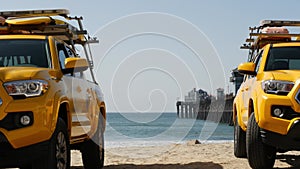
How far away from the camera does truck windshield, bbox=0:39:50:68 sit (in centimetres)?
692

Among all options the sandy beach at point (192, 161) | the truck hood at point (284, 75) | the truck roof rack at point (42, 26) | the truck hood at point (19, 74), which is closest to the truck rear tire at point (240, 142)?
the sandy beach at point (192, 161)

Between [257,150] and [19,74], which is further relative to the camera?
[257,150]

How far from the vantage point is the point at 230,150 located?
12195mm

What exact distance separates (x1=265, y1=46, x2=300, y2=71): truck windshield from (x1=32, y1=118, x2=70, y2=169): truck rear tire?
3.34 metres

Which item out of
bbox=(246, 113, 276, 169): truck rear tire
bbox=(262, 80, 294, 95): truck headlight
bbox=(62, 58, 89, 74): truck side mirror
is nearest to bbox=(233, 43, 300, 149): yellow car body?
bbox=(262, 80, 294, 95): truck headlight

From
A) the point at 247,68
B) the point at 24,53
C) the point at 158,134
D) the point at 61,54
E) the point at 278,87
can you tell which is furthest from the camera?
the point at 158,134

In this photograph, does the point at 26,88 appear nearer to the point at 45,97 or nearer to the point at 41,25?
the point at 45,97

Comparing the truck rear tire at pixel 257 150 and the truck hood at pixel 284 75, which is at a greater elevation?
the truck hood at pixel 284 75

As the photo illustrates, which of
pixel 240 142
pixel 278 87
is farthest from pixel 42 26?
pixel 240 142

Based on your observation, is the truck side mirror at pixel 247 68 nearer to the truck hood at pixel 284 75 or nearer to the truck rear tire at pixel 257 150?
the truck hood at pixel 284 75

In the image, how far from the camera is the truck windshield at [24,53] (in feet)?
22.7

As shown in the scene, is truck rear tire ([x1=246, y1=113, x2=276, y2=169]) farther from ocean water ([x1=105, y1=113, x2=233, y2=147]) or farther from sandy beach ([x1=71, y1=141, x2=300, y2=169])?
ocean water ([x1=105, y1=113, x2=233, y2=147])

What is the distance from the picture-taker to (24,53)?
7.11 metres

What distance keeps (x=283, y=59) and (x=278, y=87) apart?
1400 mm
